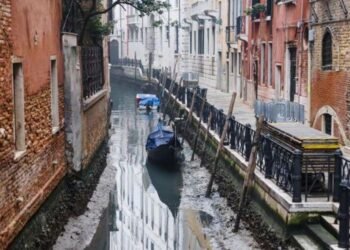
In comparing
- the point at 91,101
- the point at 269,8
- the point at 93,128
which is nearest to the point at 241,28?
the point at 269,8

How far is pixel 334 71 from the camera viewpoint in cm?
1369

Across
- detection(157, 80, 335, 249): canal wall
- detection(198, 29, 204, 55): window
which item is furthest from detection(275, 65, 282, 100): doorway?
detection(198, 29, 204, 55): window

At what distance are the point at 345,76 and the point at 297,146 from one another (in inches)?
146

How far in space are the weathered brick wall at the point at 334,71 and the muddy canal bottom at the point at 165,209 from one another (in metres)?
2.85

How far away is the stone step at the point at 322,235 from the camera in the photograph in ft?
27.3

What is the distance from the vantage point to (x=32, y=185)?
9.56m

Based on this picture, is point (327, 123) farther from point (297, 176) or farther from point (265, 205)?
point (297, 176)

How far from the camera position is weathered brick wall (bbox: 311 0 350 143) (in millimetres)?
13023

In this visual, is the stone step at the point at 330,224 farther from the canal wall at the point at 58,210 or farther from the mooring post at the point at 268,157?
the canal wall at the point at 58,210

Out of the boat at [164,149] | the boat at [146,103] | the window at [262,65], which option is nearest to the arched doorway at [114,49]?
the boat at [146,103]

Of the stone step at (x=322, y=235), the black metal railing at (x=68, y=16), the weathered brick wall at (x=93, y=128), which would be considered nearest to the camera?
the stone step at (x=322, y=235)

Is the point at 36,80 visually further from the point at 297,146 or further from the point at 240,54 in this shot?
the point at 240,54

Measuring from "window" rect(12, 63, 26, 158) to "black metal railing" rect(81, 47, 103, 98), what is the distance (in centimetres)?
630

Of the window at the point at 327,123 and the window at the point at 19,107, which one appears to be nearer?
the window at the point at 19,107
